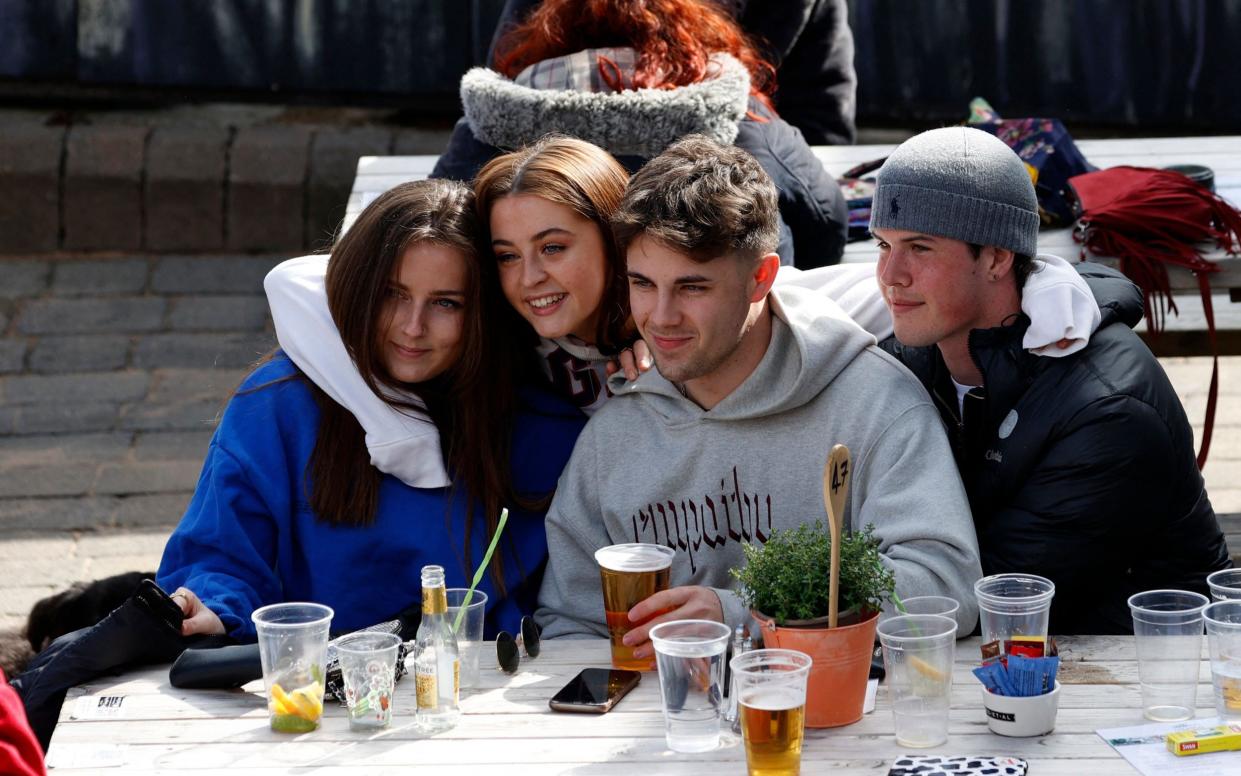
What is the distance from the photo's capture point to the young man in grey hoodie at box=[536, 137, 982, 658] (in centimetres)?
306

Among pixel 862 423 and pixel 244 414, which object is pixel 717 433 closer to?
pixel 862 423

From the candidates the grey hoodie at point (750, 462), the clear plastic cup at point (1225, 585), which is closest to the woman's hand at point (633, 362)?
the grey hoodie at point (750, 462)

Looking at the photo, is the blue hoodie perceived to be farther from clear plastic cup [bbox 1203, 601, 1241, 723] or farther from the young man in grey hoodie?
clear plastic cup [bbox 1203, 601, 1241, 723]

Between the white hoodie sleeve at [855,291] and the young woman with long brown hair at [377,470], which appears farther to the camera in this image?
the white hoodie sleeve at [855,291]

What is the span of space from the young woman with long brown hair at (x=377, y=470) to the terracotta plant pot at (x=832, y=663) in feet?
3.37

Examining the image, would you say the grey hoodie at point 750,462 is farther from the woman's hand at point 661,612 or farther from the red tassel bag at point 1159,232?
the red tassel bag at point 1159,232

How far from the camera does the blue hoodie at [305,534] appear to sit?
3291 millimetres

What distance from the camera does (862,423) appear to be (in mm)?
3096

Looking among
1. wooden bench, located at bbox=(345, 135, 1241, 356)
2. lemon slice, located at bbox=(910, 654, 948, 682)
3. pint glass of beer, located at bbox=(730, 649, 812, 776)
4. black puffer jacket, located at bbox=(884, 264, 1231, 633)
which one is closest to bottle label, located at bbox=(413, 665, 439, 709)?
pint glass of beer, located at bbox=(730, 649, 812, 776)

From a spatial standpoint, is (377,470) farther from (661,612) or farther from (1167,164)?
(1167,164)

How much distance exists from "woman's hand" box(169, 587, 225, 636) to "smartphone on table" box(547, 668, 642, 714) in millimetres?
727

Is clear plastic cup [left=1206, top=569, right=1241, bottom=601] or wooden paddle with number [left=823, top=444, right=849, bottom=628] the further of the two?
clear plastic cup [left=1206, top=569, right=1241, bottom=601]

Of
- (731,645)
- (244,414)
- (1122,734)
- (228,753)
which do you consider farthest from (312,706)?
(1122,734)

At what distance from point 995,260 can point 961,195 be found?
0.51 ft
